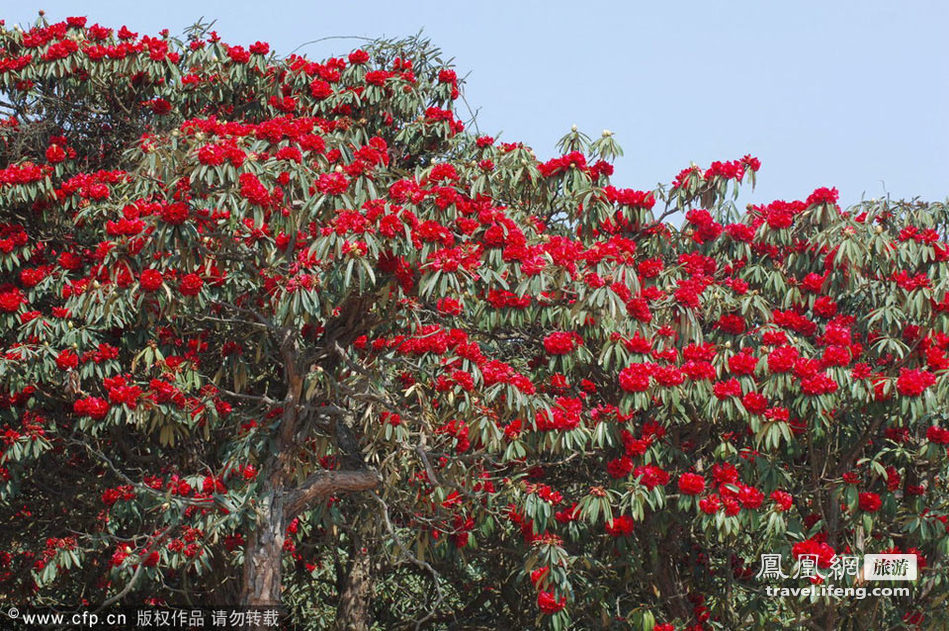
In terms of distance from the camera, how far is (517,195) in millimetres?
7527

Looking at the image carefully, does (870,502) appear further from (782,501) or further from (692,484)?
(692,484)

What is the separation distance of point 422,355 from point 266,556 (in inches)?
52.9

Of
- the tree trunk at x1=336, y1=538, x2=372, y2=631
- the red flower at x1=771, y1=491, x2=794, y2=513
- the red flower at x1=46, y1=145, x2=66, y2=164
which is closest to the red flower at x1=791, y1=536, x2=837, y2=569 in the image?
the red flower at x1=771, y1=491, x2=794, y2=513

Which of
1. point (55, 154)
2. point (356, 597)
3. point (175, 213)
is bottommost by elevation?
point (356, 597)

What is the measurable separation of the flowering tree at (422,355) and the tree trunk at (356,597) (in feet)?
0.08

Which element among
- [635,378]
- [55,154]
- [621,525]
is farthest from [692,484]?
[55,154]

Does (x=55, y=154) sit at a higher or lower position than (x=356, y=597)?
higher

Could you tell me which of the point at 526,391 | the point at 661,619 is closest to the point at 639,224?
the point at 526,391

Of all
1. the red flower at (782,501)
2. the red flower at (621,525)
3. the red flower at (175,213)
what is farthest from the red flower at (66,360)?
the red flower at (782,501)

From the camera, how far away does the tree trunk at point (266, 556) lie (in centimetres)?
586

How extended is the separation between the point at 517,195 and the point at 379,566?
2.82 meters

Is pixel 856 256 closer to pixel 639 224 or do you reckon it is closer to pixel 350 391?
pixel 639 224

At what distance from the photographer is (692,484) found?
240 inches

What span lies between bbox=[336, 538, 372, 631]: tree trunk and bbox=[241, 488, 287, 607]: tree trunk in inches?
83.9
